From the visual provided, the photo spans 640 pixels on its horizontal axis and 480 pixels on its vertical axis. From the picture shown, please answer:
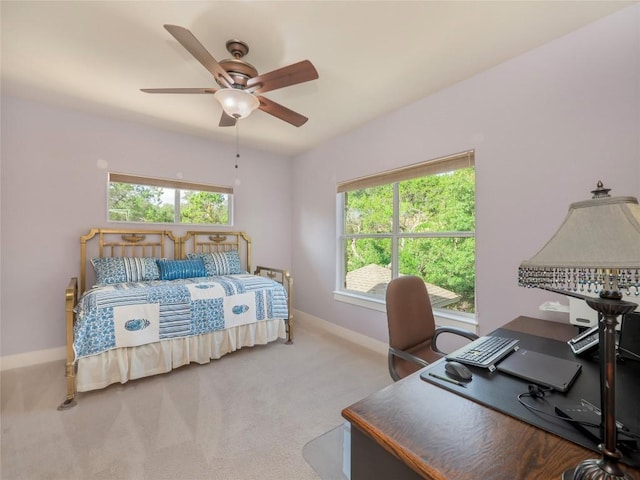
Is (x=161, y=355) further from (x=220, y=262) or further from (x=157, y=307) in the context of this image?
(x=220, y=262)

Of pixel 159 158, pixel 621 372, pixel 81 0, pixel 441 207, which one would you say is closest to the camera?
pixel 621 372

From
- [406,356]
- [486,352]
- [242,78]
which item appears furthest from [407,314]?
[242,78]

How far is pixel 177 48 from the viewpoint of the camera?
1958 millimetres

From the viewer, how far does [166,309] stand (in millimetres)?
2516

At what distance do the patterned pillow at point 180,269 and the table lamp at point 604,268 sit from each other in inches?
131

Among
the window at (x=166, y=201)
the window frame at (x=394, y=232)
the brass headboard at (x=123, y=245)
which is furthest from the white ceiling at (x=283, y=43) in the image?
the brass headboard at (x=123, y=245)

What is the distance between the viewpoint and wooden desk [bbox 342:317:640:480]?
611 millimetres

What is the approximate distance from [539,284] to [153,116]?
3.67 meters

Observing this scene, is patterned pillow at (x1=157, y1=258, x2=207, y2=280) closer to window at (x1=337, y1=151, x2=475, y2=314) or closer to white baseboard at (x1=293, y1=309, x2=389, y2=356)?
white baseboard at (x1=293, y1=309, x2=389, y2=356)

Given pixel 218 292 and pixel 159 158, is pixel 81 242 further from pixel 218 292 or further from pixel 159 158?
pixel 218 292

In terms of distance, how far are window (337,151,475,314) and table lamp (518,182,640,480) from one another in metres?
1.92

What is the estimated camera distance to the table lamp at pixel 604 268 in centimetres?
56

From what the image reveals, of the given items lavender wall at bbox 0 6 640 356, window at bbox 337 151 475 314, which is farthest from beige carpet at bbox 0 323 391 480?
window at bbox 337 151 475 314

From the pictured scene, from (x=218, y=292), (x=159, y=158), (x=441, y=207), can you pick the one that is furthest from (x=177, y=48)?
(x=441, y=207)
